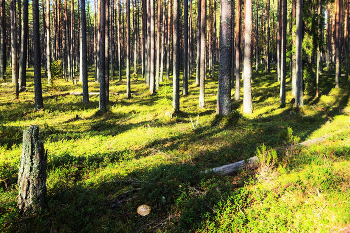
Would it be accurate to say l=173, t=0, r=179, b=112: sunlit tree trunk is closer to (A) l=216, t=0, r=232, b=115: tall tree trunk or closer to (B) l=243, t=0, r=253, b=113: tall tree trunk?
(A) l=216, t=0, r=232, b=115: tall tree trunk

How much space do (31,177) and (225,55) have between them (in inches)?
369

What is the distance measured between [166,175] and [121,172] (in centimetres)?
134

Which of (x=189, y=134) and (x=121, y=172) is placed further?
(x=189, y=134)

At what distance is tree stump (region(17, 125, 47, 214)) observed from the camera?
163 inches

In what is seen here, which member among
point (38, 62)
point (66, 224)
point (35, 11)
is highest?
point (35, 11)

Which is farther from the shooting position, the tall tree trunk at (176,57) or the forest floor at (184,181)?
the tall tree trunk at (176,57)

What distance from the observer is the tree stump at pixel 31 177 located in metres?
4.14

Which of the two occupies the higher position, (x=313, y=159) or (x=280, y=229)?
(x=313, y=159)

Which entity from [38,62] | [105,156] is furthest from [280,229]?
[38,62]

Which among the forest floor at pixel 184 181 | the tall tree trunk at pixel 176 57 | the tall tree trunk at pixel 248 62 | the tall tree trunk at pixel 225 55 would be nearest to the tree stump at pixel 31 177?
the forest floor at pixel 184 181

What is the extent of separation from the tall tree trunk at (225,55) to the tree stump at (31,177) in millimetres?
8647

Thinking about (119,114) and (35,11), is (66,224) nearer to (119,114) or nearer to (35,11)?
(119,114)

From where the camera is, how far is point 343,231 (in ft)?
11.5

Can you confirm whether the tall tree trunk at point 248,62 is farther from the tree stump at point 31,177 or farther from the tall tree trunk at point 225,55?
the tree stump at point 31,177
